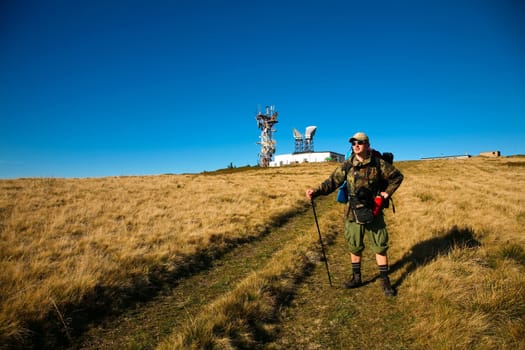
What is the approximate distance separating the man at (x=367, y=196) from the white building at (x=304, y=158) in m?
86.9

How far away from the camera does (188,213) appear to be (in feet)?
38.9

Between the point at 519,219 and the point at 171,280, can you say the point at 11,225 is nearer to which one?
the point at 171,280

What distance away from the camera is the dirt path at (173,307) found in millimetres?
3869

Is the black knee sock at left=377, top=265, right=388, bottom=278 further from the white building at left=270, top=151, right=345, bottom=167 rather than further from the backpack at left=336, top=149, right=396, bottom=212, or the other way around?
the white building at left=270, top=151, right=345, bottom=167

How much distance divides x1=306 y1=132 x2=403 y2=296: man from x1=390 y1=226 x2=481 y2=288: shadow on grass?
2.81 ft

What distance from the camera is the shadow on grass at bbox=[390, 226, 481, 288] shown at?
234 inches

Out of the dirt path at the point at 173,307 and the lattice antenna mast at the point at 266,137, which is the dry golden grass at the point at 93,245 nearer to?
the dirt path at the point at 173,307

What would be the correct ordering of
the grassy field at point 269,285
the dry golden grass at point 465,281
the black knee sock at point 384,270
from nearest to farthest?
1. the dry golden grass at point 465,281
2. the grassy field at point 269,285
3. the black knee sock at point 384,270

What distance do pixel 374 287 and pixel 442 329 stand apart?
174cm

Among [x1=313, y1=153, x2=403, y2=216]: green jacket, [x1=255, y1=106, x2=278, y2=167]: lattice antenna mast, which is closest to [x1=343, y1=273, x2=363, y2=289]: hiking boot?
[x1=313, y1=153, x2=403, y2=216]: green jacket

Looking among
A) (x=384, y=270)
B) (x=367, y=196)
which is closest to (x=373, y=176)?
(x=367, y=196)

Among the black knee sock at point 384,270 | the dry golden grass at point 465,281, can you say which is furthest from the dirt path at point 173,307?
the dry golden grass at point 465,281

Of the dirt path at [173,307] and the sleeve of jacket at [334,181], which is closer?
the dirt path at [173,307]

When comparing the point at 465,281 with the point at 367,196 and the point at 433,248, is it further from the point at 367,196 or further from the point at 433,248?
the point at 367,196
